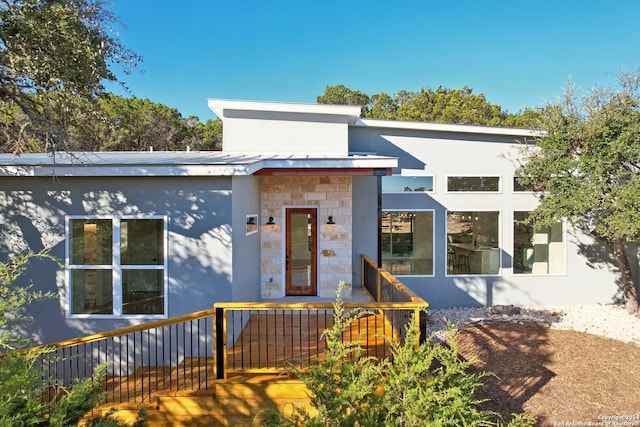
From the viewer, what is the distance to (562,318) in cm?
859

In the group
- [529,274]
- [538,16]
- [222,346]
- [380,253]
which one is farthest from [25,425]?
[538,16]

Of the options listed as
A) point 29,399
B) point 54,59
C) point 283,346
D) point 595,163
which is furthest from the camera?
point 595,163

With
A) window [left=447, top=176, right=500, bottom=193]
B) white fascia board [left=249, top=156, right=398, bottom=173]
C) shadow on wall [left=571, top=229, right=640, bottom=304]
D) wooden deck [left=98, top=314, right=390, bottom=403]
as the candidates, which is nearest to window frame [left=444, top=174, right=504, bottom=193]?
window [left=447, top=176, right=500, bottom=193]

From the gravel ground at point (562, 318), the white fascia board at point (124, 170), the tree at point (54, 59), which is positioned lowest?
the gravel ground at point (562, 318)

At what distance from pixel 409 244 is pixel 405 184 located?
62.4 inches

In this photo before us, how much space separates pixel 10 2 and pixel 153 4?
7.30m

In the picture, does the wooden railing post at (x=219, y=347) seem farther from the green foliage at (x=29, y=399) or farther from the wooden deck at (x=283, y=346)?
the green foliage at (x=29, y=399)

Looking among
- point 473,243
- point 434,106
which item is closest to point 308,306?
point 473,243

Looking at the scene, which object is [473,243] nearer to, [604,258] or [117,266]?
[604,258]

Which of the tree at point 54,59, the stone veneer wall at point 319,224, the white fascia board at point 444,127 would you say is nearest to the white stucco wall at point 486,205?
the white fascia board at point 444,127

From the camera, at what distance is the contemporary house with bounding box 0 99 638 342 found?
549cm

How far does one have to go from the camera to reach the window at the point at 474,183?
31.4ft

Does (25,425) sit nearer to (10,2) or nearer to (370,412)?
(370,412)

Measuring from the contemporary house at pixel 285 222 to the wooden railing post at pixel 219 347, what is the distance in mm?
1065
